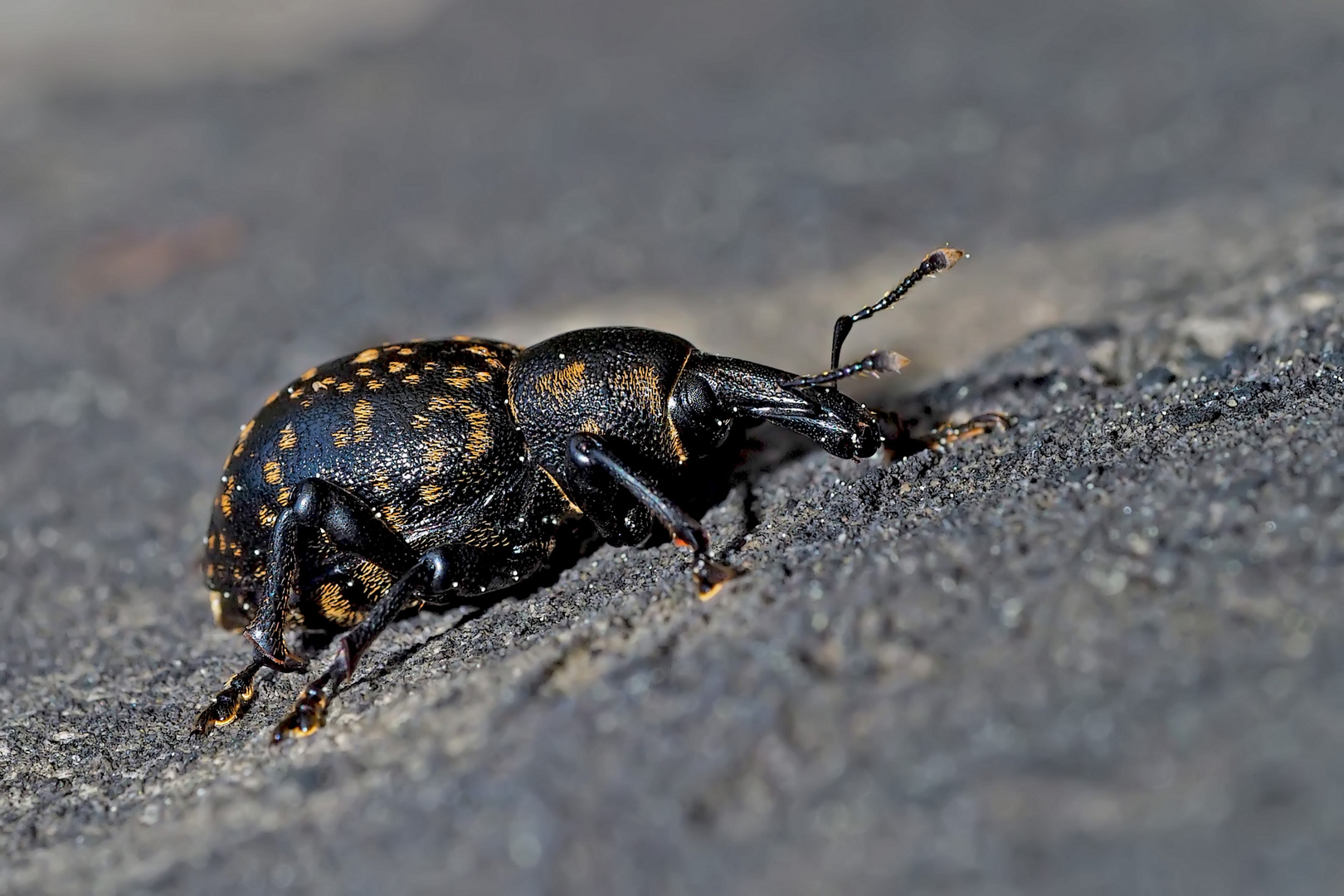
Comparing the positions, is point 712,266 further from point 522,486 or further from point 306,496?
point 306,496

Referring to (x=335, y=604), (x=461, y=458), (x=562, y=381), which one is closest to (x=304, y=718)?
(x=335, y=604)

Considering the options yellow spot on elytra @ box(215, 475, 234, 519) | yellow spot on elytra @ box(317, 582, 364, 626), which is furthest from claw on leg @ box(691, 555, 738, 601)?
yellow spot on elytra @ box(215, 475, 234, 519)

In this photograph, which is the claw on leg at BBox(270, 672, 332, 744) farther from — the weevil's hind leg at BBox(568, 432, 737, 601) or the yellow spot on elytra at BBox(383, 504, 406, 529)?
the weevil's hind leg at BBox(568, 432, 737, 601)

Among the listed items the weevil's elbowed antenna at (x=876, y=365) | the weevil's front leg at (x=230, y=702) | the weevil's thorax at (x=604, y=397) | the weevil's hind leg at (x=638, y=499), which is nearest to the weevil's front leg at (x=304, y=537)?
the weevil's front leg at (x=230, y=702)

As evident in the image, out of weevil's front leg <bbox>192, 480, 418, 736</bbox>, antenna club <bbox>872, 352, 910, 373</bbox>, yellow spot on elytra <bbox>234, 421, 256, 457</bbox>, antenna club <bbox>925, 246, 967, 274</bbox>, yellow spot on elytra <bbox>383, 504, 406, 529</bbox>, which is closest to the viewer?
antenna club <bbox>872, 352, 910, 373</bbox>

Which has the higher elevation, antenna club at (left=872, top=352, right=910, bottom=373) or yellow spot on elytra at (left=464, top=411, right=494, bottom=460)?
antenna club at (left=872, top=352, right=910, bottom=373)

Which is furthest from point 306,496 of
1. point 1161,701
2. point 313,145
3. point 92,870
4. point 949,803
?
point 313,145

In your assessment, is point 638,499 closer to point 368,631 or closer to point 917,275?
point 368,631
